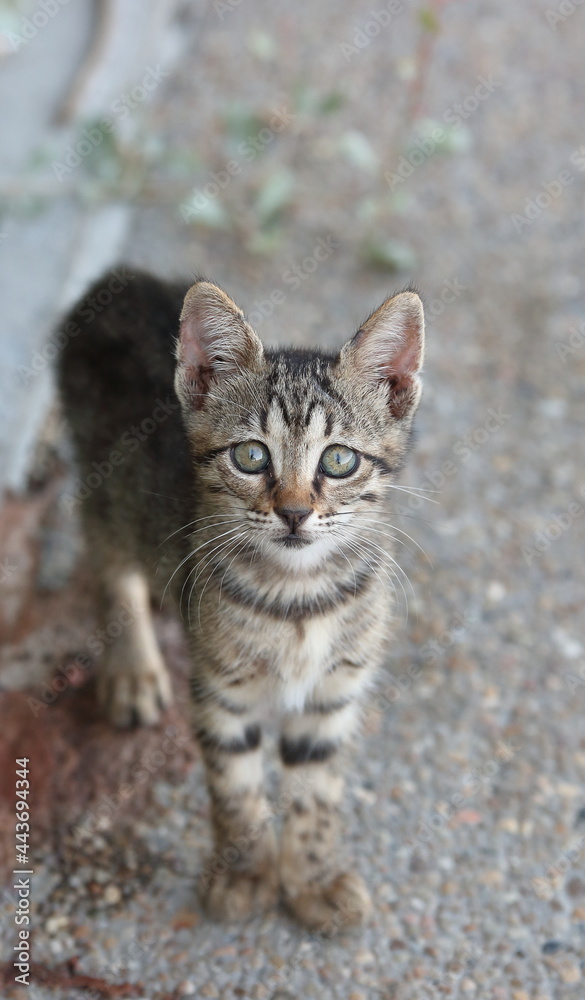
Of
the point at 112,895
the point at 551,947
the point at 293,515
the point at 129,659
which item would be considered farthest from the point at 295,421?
the point at 551,947

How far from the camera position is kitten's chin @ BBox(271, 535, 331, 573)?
8.30ft

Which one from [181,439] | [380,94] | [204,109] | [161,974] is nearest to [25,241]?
[204,109]

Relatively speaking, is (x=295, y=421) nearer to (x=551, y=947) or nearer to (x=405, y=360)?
(x=405, y=360)

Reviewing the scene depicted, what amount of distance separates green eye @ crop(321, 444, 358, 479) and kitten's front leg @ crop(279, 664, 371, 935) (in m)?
0.77

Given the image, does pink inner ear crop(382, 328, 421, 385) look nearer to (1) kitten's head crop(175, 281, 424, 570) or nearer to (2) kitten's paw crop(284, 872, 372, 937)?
(1) kitten's head crop(175, 281, 424, 570)

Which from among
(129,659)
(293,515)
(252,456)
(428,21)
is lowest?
(129,659)

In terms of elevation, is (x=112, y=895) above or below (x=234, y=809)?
below

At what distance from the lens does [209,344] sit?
103 inches

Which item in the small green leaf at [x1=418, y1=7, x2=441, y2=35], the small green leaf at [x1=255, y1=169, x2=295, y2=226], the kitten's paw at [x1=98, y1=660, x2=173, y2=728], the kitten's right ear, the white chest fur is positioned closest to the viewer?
the kitten's right ear

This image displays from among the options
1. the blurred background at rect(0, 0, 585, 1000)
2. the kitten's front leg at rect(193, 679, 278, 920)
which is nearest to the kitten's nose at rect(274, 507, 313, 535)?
the kitten's front leg at rect(193, 679, 278, 920)

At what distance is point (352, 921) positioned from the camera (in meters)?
2.94

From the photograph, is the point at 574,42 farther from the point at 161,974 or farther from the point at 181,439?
the point at 161,974

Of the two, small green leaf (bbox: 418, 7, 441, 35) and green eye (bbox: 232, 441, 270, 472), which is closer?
green eye (bbox: 232, 441, 270, 472)

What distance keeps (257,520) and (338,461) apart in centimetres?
25
